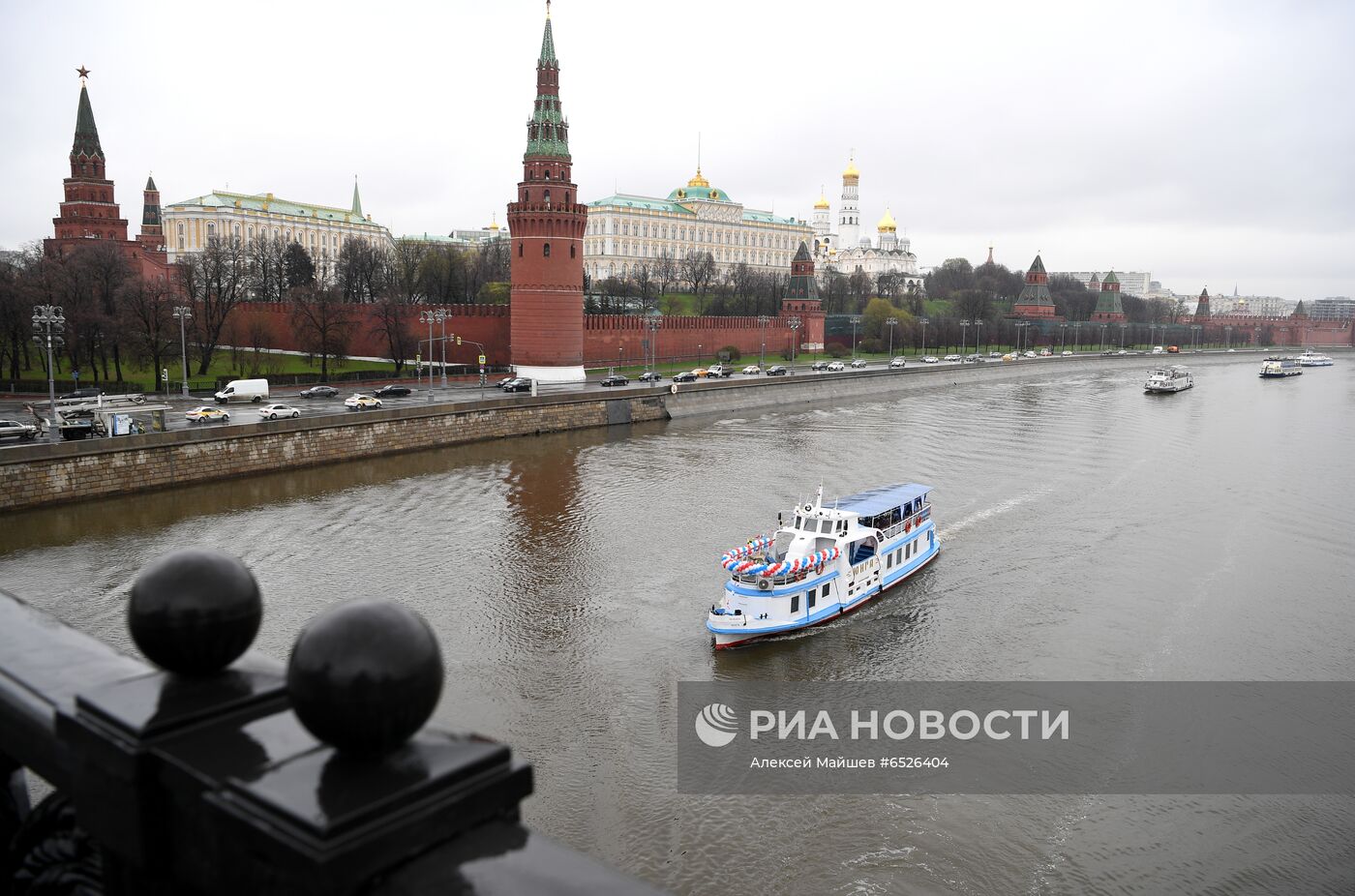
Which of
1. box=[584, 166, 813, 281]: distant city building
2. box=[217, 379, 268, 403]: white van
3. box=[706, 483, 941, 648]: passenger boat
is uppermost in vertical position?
box=[584, 166, 813, 281]: distant city building

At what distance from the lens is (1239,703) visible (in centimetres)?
1200

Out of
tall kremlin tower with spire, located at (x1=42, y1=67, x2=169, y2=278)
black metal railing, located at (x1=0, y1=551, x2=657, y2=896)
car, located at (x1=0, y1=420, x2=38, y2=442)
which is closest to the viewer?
black metal railing, located at (x1=0, y1=551, x2=657, y2=896)

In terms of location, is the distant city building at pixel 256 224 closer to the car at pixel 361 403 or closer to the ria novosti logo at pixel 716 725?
the car at pixel 361 403

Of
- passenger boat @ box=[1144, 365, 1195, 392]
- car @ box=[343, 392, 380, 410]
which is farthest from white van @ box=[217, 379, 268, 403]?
passenger boat @ box=[1144, 365, 1195, 392]

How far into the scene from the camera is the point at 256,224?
83875 mm

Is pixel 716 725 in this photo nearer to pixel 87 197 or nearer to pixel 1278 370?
pixel 87 197

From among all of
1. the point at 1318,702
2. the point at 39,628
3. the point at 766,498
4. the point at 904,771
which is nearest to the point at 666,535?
the point at 766,498

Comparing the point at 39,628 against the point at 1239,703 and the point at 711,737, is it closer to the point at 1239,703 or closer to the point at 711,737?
the point at 711,737

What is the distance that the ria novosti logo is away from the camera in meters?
10.9

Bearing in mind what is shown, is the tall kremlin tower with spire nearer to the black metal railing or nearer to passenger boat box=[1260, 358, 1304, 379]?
the black metal railing

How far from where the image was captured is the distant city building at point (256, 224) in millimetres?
81062

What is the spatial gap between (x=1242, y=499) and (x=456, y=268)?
162 feet

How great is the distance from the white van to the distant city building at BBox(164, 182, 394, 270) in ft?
158

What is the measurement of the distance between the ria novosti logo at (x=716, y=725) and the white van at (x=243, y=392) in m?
25.5
